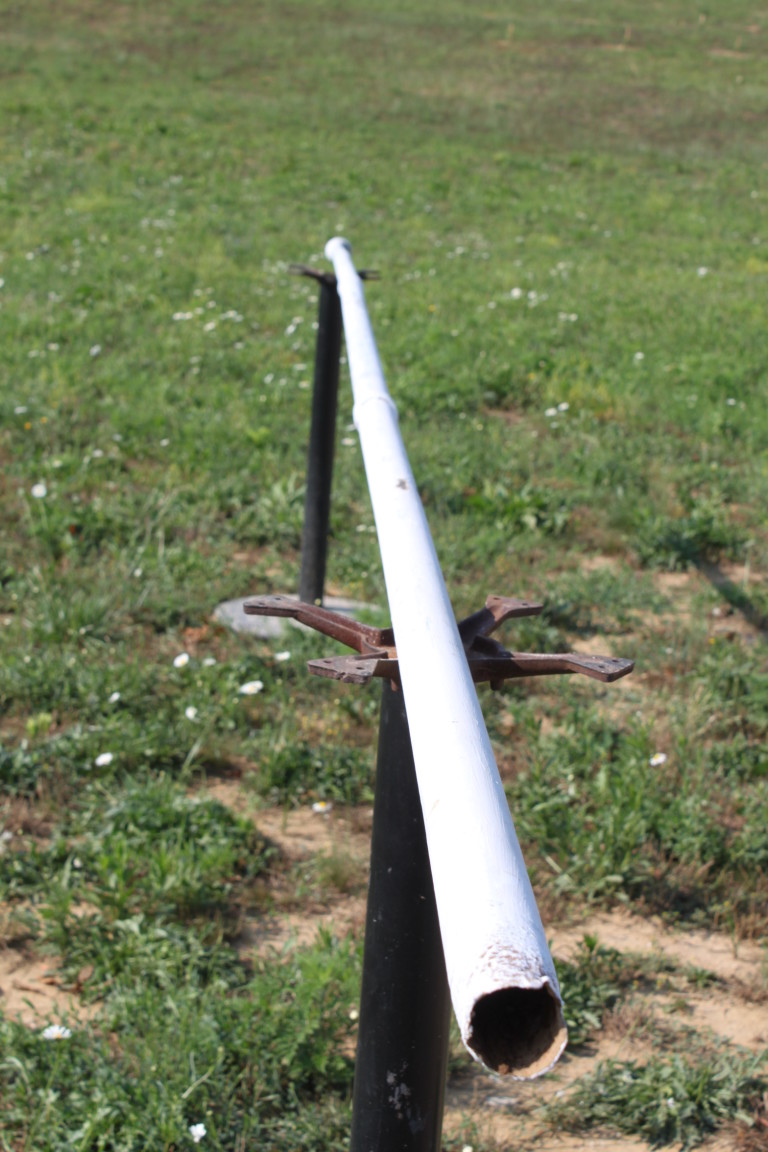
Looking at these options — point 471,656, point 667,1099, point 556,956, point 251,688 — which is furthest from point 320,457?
point 471,656

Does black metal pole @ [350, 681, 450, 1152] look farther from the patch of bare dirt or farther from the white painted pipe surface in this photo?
the patch of bare dirt

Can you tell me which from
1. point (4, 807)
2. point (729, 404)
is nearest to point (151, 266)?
point (729, 404)

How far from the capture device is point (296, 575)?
4188 mm

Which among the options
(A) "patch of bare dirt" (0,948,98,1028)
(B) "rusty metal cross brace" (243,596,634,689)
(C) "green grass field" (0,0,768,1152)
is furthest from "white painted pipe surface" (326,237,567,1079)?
(A) "patch of bare dirt" (0,948,98,1028)

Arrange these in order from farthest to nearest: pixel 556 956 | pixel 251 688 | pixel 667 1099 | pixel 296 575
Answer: pixel 296 575 < pixel 251 688 < pixel 556 956 < pixel 667 1099

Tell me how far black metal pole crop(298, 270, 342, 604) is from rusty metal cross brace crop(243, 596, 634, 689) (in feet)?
7.97

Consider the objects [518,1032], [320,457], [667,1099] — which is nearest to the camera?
[518,1032]

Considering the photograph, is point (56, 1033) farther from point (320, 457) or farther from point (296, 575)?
point (296, 575)

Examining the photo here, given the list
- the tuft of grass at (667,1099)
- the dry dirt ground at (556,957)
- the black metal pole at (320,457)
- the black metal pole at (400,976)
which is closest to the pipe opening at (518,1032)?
the black metal pole at (400,976)

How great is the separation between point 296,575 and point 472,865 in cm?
349

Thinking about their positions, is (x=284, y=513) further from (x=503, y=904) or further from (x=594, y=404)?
(x=503, y=904)

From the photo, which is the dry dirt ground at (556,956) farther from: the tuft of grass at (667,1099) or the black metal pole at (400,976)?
the black metal pole at (400,976)

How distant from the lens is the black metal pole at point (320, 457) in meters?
3.72

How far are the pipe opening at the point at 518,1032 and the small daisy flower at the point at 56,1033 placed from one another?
1.57 m
